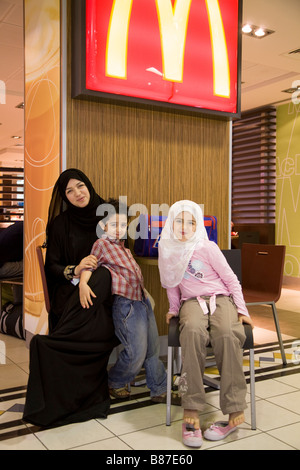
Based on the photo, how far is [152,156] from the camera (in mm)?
3436

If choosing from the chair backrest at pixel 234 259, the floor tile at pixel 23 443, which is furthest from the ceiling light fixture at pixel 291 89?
the floor tile at pixel 23 443

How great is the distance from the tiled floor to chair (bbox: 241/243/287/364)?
52 centimetres

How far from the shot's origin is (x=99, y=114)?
3.21m

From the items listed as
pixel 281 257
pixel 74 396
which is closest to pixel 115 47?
pixel 281 257

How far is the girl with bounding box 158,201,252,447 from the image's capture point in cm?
216

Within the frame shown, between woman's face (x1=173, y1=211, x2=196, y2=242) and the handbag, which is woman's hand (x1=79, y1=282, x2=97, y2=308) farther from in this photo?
the handbag

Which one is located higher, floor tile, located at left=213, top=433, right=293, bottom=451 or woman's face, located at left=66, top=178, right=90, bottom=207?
woman's face, located at left=66, top=178, right=90, bottom=207

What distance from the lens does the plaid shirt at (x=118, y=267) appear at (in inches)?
99.7

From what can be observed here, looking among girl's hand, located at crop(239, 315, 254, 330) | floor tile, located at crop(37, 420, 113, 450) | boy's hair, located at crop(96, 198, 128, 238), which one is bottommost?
floor tile, located at crop(37, 420, 113, 450)

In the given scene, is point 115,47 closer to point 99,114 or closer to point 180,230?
point 99,114

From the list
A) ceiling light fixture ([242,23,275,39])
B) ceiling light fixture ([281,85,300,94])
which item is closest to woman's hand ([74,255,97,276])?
ceiling light fixture ([242,23,275,39])

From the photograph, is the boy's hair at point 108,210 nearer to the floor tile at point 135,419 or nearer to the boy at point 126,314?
the boy at point 126,314

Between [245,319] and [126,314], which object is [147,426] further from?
[245,319]

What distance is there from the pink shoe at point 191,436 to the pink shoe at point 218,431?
56 mm
